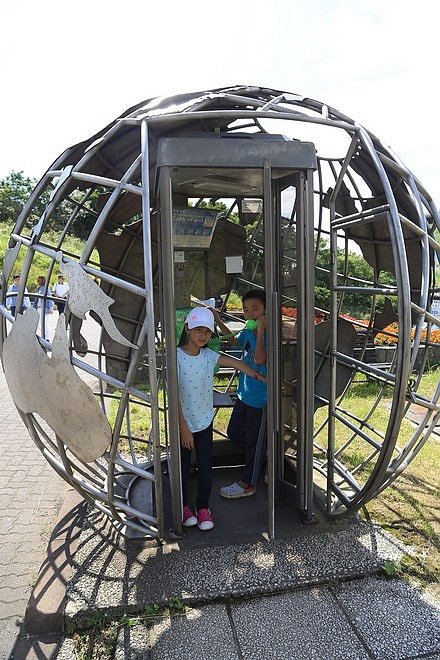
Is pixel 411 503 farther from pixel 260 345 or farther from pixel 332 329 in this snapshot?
pixel 260 345

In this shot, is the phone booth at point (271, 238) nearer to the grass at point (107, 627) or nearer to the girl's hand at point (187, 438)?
the girl's hand at point (187, 438)

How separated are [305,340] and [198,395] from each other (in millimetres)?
773

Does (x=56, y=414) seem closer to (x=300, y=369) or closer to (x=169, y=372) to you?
(x=169, y=372)

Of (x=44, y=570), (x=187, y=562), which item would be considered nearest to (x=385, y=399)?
(x=187, y=562)

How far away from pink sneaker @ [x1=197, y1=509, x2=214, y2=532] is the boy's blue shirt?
82 cm

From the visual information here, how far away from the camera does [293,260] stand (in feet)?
10.8

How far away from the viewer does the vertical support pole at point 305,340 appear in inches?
122

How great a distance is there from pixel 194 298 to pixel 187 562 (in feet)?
6.95

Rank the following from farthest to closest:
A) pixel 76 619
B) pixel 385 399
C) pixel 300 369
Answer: pixel 385 399 < pixel 300 369 < pixel 76 619

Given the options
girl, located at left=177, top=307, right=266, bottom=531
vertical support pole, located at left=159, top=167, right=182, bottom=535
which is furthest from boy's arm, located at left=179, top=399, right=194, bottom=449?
vertical support pole, located at left=159, top=167, right=182, bottom=535

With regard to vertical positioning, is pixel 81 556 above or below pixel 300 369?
below

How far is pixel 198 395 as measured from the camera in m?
3.30

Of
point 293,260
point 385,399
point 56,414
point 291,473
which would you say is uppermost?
point 293,260

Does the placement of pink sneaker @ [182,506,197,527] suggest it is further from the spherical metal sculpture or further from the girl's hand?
the girl's hand
